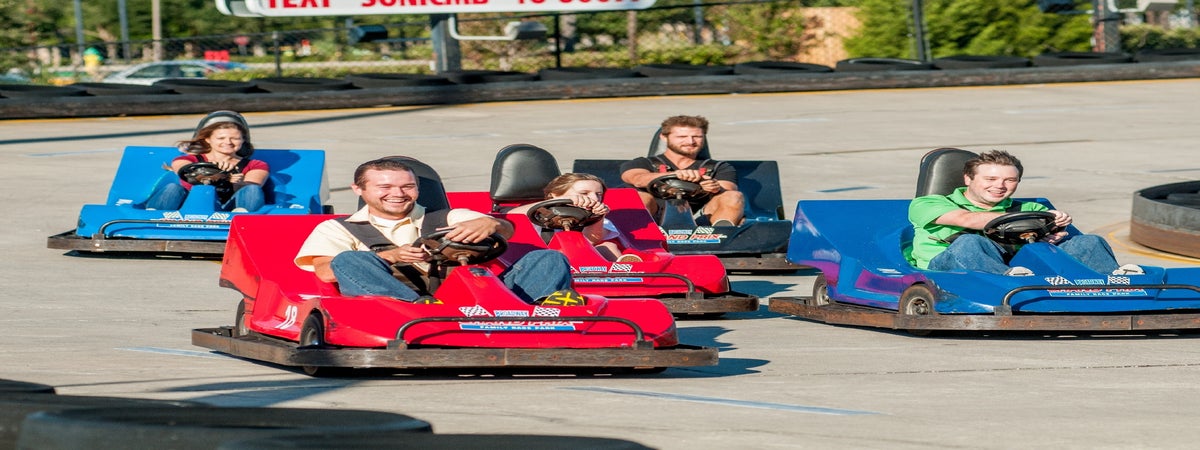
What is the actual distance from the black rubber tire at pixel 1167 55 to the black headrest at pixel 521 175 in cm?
1677

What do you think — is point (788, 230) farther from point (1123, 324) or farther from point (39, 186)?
point (39, 186)

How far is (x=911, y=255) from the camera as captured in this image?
30.3ft

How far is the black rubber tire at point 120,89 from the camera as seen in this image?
2120 centimetres

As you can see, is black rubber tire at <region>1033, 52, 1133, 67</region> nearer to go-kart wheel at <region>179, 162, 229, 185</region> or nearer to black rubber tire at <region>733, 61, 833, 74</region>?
black rubber tire at <region>733, 61, 833, 74</region>

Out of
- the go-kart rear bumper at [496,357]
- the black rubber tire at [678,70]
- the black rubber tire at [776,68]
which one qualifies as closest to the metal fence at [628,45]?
the black rubber tire at [776,68]

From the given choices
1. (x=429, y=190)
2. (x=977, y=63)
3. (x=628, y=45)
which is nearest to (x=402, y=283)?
(x=429, y=190)

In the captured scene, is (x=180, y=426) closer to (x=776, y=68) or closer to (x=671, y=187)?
(x=671, y=187)

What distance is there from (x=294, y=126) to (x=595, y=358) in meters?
14.3

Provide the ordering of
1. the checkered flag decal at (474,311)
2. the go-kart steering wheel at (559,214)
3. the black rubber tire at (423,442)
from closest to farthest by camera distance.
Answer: the black rubber tire at (423,442)
the checkered flag decal at (474,311)
the go-kart steering wheel at (559,214)

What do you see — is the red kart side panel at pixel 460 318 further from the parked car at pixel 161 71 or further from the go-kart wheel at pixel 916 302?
the parked car at pixel 161 71

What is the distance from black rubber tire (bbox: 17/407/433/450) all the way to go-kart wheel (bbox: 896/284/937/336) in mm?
4191

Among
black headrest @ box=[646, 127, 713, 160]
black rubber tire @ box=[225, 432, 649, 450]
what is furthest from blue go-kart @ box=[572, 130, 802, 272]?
black rubber tire @ box=[225, 432, 649, 450]

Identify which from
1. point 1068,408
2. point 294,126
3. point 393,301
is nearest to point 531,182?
point 393,301

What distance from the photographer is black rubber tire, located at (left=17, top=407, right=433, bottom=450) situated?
169 inches
